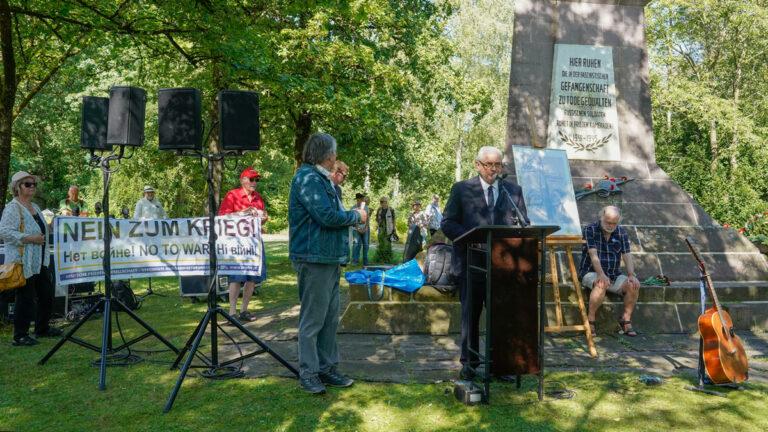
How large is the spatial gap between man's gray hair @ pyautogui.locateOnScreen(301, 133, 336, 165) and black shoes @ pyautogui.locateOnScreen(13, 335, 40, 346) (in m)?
4.06

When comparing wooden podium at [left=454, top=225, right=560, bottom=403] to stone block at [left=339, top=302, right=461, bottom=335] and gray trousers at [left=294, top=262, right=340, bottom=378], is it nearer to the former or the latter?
gray trousers at [left=294, top=262, right=340, bottom=378]

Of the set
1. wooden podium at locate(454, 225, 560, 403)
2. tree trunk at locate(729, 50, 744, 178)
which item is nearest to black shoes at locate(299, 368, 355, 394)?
wooden podium at locate(454, 225, 560, 403)

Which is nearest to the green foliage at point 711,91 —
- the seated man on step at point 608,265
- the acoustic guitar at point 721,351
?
the seated man on step at point 608,265

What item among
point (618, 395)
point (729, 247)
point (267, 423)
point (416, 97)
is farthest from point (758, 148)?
point (267, 423)

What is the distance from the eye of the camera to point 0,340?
7.02 meters

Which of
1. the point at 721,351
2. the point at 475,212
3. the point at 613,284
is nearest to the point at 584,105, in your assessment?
the point at 613,284

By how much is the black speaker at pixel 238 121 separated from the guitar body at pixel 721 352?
404cm

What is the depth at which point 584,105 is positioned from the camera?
28.9 ft

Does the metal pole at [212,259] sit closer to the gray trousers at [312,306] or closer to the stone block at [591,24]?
the gray trousers at [312,306]

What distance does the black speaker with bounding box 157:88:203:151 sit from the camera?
17.6ft

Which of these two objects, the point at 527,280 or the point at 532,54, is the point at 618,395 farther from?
the point at 532,54

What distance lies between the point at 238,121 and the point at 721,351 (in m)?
4.41

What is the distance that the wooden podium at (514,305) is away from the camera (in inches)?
186

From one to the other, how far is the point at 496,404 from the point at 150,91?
16.7 metres
